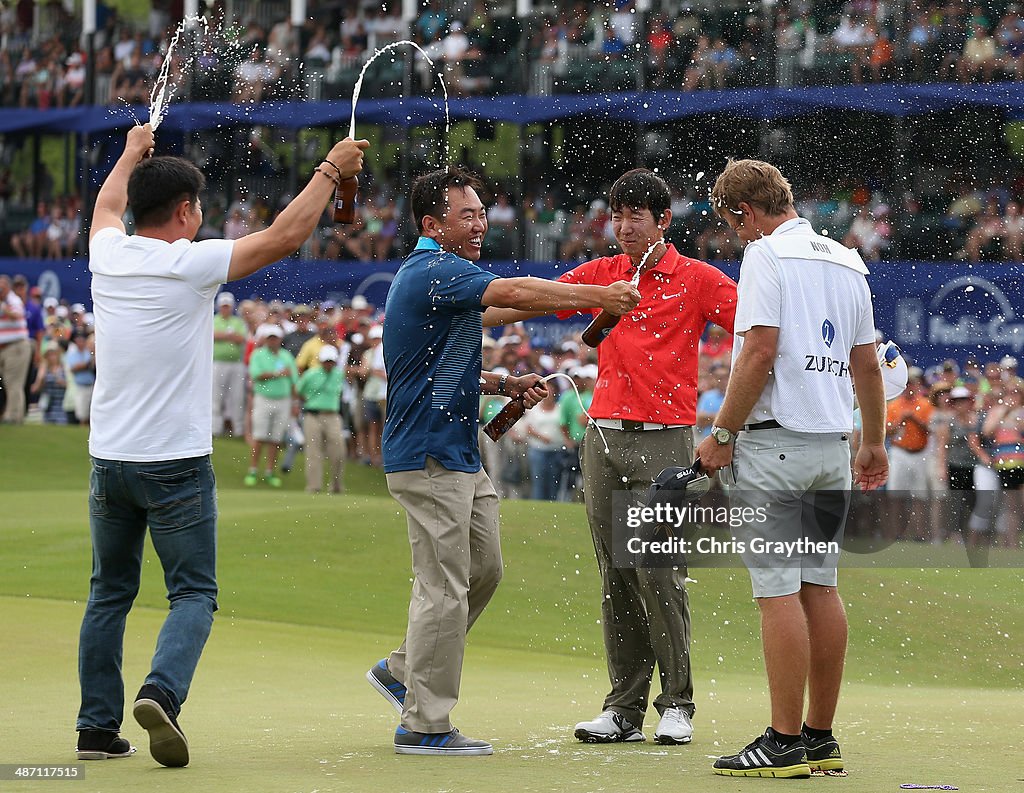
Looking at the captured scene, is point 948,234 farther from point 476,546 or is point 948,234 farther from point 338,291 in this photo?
point 476,546

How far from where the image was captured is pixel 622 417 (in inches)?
259

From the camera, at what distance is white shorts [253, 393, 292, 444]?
1933cm

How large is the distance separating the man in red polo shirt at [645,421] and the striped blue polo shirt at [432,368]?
2.01ft

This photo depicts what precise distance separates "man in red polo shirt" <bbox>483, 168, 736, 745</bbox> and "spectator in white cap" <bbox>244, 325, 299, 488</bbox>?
42.0 ft

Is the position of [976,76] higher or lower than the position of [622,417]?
higher

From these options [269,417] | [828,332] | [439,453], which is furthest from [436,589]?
[269,417]

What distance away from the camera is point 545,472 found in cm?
1816

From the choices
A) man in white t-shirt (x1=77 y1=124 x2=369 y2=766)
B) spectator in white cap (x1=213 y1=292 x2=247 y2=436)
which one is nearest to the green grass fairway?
man in white t-shirt (x1=77 y1=124 x2=369 y2=766)

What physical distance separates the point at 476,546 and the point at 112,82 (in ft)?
97.3

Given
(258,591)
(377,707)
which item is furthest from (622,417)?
(258,591)

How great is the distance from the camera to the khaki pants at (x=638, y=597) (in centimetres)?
649

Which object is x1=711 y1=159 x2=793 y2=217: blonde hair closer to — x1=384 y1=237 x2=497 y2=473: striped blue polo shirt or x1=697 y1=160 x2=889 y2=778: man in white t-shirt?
x1=697 y1=160 x2=889 y2=778: man in white t-shirt

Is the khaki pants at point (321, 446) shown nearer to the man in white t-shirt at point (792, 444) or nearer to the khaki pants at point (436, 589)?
the khaki pants at point (436, 589)

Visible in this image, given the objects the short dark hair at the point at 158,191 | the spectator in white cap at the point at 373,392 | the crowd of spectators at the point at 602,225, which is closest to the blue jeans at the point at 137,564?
the short dark hair at the point at 158,191
